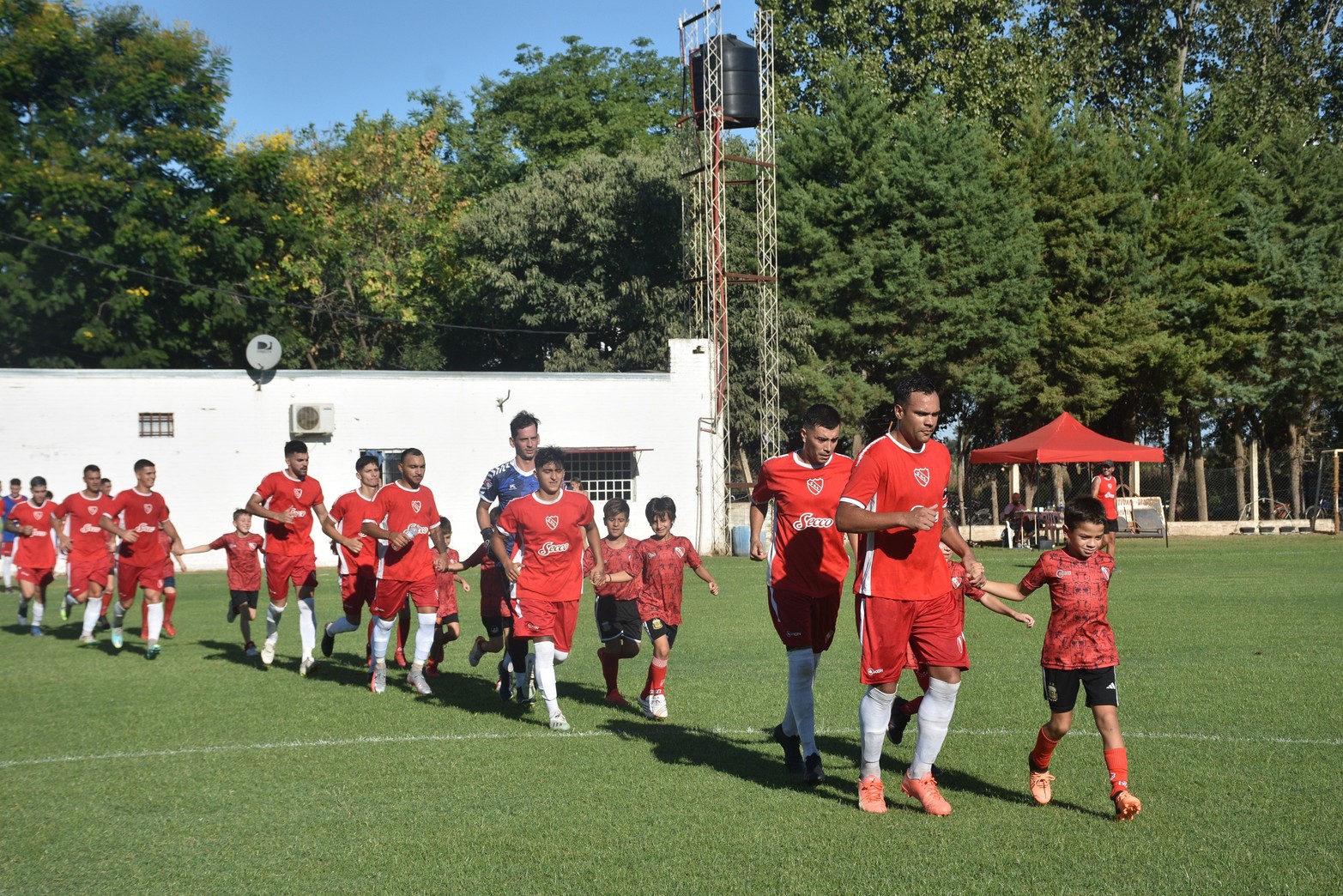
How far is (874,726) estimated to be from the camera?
6.86m

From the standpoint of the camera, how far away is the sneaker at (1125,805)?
A: 636cm

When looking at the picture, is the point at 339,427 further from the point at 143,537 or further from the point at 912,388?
the point at 912,388

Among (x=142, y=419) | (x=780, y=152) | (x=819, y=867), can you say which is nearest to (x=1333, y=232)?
(x=780, y=152)

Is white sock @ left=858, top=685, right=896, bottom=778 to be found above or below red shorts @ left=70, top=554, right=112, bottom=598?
below

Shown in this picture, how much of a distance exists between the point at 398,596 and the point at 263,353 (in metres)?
19.8

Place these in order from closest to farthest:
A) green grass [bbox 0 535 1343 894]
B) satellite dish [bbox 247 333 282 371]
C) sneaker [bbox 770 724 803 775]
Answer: green grass [bbox 0 535 1343 894] < sneaker [bbox 770 724 803 775] < satellite dish [bbox 247 333 282 371]

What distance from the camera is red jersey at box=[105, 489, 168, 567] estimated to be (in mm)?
14398

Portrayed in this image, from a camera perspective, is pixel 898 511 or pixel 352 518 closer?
pixel 898 511

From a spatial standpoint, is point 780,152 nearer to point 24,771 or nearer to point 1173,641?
point 1173,641

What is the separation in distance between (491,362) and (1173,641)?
37.8 m

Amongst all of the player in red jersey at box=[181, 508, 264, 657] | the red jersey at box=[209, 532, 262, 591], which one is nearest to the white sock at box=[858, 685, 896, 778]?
the player in red jersey at box=[181, 508, 264, 657]

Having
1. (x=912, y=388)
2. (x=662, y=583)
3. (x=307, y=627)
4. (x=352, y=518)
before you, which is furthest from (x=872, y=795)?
(x=307, y=627)

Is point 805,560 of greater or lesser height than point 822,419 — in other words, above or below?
below

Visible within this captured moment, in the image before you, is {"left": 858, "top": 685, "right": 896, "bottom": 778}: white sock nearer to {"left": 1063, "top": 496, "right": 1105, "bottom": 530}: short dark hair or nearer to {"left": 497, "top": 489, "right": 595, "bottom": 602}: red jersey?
{"left": 1063, "top": 496, "right": 1105, "bottom": 530}: short dark hair
